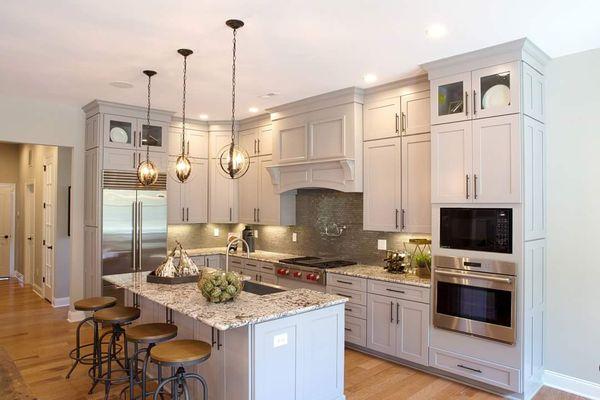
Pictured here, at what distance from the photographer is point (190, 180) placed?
6.46 m

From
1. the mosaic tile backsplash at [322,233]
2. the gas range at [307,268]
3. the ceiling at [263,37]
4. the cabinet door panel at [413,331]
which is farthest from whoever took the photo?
the mosaic tile backsplash at [322,233]

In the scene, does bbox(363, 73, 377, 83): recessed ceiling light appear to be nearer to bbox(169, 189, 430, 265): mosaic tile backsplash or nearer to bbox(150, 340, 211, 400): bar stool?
bbox(169, 189, 430, 265): mosaic tile backsplash

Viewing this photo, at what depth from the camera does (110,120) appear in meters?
5.52

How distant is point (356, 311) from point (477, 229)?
62.4 inches

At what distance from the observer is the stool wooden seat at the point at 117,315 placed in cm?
349

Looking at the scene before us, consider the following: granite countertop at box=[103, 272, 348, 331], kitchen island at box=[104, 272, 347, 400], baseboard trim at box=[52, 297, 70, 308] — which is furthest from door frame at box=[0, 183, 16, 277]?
kitchen island at box=[104, 272, 347, 400]

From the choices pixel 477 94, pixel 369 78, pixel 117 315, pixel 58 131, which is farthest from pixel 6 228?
pixel 477 94

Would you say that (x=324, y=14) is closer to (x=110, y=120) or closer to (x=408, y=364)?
(x=408, y=364)

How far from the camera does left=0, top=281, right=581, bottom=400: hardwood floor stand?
11.8 feet

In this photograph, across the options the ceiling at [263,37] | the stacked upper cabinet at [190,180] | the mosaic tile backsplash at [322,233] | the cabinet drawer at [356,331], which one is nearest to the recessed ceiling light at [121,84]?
the ceiling at [263,37]

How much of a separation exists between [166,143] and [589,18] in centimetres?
496

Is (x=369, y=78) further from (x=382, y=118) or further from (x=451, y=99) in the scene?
(x=451, y=99)

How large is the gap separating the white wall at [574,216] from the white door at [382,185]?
140 cm

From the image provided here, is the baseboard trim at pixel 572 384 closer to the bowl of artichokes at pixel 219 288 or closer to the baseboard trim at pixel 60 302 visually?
the bowl of artichokes at pixel 219 288
